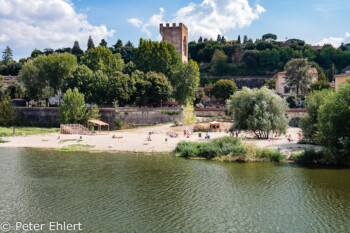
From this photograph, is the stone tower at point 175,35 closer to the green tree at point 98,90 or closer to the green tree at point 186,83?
the green tree at point 186,83

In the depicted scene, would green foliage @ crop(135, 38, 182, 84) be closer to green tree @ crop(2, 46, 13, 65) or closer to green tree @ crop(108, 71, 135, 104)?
green tree @ crop(108, 71, 135, 104)

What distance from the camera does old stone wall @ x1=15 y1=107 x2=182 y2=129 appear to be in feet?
175

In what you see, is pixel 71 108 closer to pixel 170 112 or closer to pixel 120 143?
pixel 170 112

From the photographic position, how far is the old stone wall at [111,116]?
53.3 m

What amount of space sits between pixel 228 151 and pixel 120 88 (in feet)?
98.6

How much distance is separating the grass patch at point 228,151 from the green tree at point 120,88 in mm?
25936

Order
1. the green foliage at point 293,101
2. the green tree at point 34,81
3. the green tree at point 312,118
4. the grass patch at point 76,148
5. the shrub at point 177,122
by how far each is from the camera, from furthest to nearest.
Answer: the green tree at point 34,81 < the green foliage at point 293,101 < the shrub at point 177,122 < the grass patch at point 76,148 < the green tree at point 312,118

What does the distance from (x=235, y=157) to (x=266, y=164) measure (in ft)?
8.75

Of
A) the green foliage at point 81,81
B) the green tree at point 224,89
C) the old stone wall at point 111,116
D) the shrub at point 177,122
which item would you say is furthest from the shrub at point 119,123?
the green tree at point 224,89

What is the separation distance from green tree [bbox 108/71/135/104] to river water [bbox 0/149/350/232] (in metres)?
28.2

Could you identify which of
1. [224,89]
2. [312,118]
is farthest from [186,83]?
[312,118]

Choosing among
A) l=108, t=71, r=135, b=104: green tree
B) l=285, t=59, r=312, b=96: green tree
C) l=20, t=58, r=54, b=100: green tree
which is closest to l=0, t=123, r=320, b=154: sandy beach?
l=108, t=71, r=135, b=104: green tree

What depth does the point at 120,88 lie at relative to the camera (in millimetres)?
54438

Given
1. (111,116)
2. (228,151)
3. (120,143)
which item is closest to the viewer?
(228,151)
